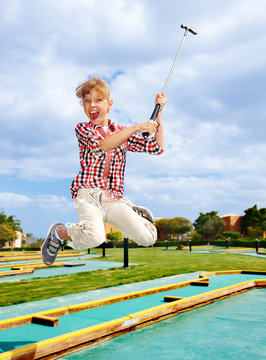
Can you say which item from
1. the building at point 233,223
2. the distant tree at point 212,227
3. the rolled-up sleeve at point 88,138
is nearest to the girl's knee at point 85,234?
the rolled-up sleeve at point 88,138

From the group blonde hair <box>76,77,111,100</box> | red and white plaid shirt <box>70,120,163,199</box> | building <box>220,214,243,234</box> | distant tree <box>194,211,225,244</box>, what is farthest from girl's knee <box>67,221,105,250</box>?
building <box>220,214,243,234</box>

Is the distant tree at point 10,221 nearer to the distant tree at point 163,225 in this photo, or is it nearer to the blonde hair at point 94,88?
the distant tree at point 163,225

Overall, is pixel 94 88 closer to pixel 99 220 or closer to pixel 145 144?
pixel 145 144

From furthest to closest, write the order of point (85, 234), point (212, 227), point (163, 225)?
point (163, 225), point (212, 227), point (85, 234)

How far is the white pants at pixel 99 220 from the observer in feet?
8.46

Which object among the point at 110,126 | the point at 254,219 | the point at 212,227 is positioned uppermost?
the point at 254,219

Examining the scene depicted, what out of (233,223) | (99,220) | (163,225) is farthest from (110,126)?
(233,223)

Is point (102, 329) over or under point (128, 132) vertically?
under

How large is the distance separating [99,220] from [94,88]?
0.95m

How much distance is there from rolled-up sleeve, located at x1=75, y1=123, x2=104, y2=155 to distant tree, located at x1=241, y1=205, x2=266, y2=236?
57862 mm

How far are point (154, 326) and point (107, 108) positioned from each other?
4.97 metres

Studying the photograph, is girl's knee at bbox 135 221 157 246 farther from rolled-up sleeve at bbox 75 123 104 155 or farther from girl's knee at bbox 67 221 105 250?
rolled-up sleeve at bbox 75 123 104 155

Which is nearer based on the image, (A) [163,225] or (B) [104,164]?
(B) [104,164]

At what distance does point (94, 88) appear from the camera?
2619 millimetres
